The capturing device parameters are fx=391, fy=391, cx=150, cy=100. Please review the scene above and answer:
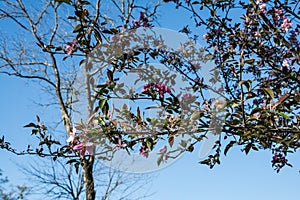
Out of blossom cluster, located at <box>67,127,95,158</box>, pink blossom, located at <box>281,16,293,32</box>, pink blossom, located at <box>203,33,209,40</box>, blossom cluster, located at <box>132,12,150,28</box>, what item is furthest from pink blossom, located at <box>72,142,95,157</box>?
pink blossom, located at <box>281,16,293,32</box>

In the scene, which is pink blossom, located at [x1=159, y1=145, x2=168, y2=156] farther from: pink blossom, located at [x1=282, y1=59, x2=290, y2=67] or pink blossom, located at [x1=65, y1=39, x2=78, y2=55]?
pink blossom, located at [x1=282, y1=59, x2=290, y2=67]

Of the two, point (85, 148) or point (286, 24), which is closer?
point (85, 148)

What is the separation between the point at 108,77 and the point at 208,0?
67 cm

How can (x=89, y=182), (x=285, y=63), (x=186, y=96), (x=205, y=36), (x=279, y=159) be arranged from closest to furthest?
(x=186, y=96) → (x=285, y=63) → (x=279, y=159) → (x=205, y=36) → (x=89, y=182)

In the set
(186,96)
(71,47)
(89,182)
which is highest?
(89,182)

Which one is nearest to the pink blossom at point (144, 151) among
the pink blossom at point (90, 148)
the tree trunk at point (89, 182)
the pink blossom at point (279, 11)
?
the pink blossom at point (90, 148)

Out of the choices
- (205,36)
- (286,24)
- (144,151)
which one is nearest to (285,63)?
(286,24)

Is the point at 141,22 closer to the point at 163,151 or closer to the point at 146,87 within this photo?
the point at 146,87

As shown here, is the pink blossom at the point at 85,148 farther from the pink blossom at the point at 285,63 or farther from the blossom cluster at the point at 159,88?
the pink blossom at the point at 285,63

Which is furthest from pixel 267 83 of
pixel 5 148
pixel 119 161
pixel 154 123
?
pixel 5 148

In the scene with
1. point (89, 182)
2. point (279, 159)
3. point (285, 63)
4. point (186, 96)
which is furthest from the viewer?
point (89, 182)

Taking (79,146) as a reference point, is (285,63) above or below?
above

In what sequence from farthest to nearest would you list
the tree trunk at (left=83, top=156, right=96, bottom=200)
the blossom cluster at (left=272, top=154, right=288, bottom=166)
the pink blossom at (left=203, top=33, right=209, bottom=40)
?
the tree trunk at (left=83, top=156, right=96, bottom=200) → the pink blossom at (left=203, top=33, right=209, bottom=40) → the blossom cluster at (left=272, top=154, right=288, bottom=166)

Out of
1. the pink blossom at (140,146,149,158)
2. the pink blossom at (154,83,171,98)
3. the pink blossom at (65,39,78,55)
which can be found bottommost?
the pink blossom at (140,146,149,158)
